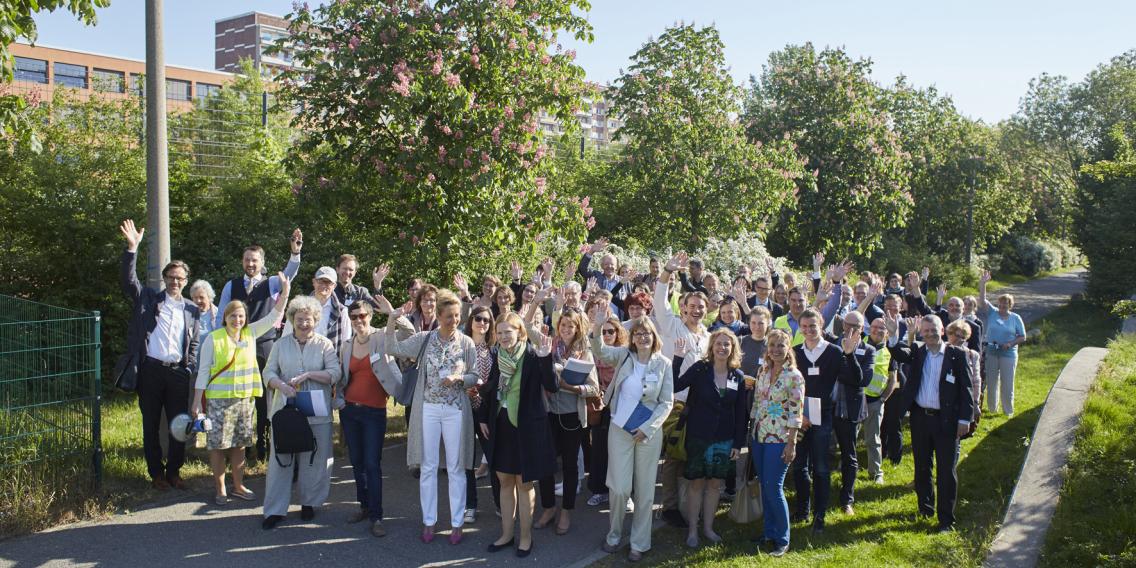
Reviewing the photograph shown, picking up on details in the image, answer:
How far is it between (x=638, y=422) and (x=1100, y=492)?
390 cm

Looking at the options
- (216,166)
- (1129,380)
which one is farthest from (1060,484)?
(216,166)

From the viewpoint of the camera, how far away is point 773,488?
641 centimetres

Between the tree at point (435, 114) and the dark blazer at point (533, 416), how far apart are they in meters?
5.35

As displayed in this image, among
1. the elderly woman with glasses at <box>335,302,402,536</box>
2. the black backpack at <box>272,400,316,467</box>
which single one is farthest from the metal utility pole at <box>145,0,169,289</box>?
the elderly woman with glasses at <box>335,302,402,536</box>

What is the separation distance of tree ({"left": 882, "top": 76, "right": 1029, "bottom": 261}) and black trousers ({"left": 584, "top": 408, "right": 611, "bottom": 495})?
1066 inches

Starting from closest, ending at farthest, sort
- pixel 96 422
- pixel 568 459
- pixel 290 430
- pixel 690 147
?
pixel 290 430 → pixel 568 459 → pixel 96 422 → pixel 690 147

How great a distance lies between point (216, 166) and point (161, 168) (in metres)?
5.30

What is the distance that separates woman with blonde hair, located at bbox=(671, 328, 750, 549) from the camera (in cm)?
643

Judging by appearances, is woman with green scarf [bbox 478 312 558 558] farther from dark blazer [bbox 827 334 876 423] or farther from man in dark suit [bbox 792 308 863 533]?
dark blazer [bbox 827 334 876 423]

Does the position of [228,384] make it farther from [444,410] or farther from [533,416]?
[533,416]

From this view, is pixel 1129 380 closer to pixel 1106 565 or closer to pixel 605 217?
pixel 1106 565

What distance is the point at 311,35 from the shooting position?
12.0m

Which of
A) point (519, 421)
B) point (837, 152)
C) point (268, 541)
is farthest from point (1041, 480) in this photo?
point (837, 152)

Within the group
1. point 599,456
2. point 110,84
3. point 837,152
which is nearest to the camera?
point 599,456
